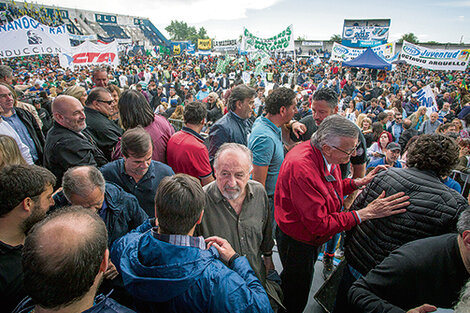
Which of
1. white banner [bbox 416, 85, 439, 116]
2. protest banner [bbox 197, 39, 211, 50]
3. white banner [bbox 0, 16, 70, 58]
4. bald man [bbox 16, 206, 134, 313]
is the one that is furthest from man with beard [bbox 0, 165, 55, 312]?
protest banner [bbox 197, 39, 211, 50]

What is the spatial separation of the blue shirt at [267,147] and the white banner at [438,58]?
14.1 m

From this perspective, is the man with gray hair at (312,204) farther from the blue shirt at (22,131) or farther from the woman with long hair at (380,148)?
the blue shirt at (22,131)

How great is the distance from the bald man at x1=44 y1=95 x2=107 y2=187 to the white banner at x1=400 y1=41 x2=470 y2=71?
15.9 metres

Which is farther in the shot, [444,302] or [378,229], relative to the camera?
[378,229]

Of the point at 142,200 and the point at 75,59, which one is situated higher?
the point at 75,59

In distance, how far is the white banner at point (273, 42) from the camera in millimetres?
11477

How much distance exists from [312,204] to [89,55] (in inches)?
441

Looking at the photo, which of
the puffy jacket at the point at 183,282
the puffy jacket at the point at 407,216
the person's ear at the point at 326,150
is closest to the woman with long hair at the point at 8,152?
the puffy jacket at the point at 183,282

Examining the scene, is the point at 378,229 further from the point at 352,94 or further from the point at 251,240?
the point at 352,94

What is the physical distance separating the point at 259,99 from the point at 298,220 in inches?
314

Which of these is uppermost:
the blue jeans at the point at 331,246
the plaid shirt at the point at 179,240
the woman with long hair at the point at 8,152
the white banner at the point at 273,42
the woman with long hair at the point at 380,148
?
the white banner at the point at 273,42

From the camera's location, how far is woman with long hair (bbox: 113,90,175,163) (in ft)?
9.78

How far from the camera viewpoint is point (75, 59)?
9.77 m

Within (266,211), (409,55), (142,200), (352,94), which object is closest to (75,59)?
(142,200)
